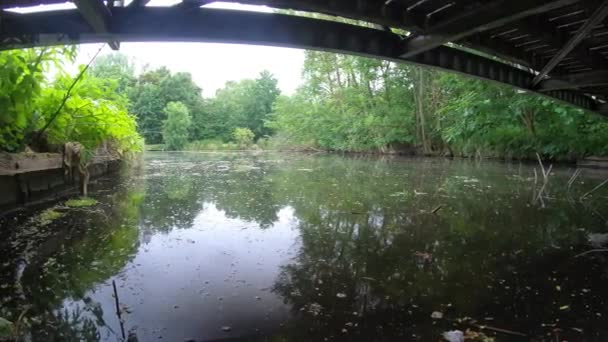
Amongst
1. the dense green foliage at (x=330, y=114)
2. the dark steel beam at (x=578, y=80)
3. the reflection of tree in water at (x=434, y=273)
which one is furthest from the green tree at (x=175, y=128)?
the dark steel beam at (x=578, y=80)

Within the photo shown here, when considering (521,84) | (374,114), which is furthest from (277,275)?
(374,114)

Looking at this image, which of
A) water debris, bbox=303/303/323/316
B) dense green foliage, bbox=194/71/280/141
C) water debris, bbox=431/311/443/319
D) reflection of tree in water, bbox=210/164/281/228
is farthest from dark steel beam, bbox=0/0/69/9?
dense green foliage, bbox=194/71/280/141

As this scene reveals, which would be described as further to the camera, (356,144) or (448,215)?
(356,144)

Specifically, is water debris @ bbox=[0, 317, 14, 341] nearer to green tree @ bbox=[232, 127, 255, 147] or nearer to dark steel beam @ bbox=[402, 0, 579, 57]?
dark steel beam @ bbox=[402, 0, 579, 57]

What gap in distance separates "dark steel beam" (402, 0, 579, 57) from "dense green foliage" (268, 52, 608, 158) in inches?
277

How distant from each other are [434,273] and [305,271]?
4.11ft

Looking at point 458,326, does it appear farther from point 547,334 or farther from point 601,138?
point 601,138

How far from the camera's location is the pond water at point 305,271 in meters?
2.69

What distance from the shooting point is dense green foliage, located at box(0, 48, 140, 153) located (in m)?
5.28

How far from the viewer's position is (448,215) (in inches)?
256

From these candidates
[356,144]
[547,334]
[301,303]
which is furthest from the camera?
[356,144]

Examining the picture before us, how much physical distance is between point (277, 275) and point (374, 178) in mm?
8686

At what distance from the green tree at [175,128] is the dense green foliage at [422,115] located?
13.7m

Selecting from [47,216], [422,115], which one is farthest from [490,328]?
[422,115]
